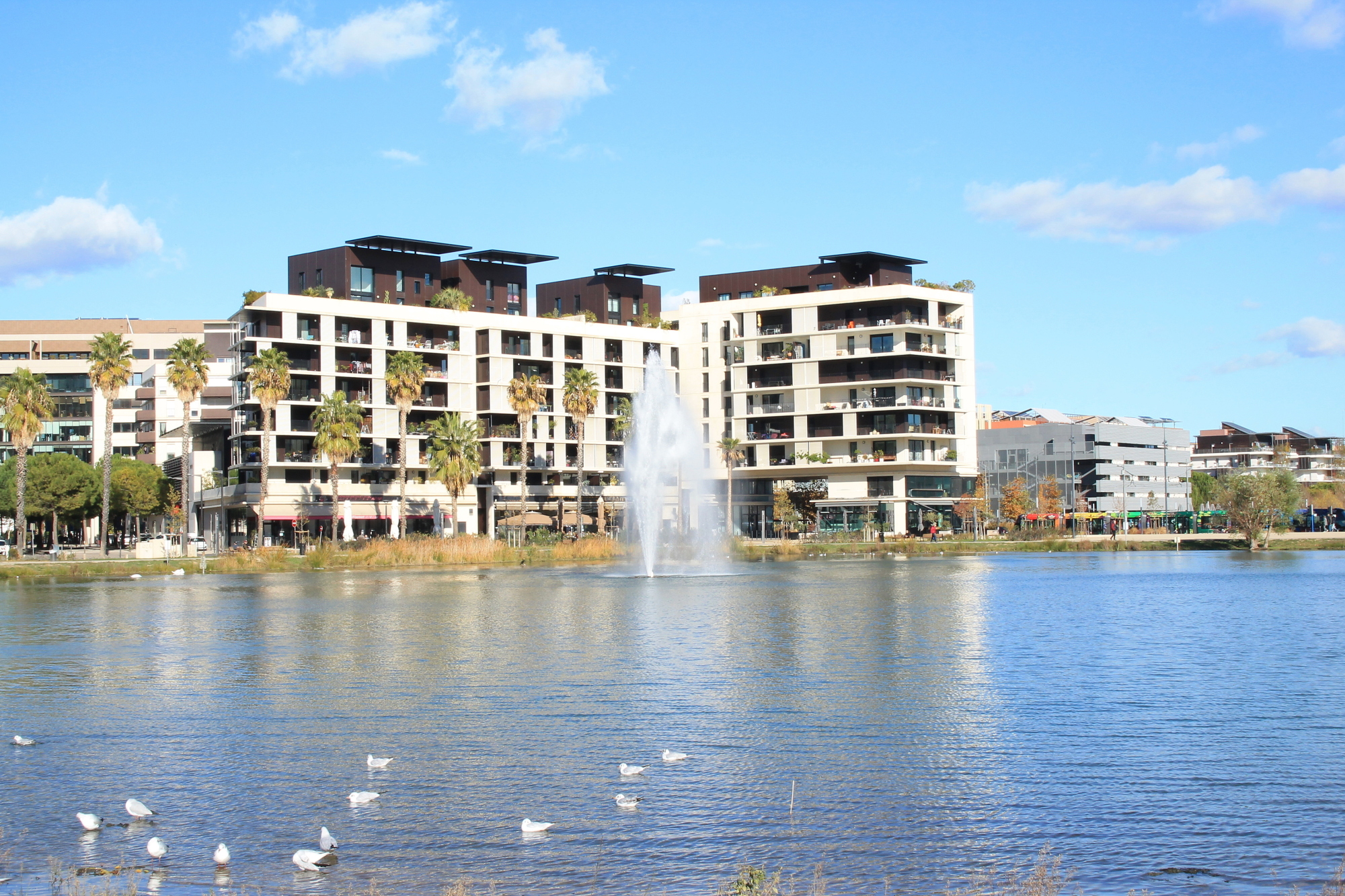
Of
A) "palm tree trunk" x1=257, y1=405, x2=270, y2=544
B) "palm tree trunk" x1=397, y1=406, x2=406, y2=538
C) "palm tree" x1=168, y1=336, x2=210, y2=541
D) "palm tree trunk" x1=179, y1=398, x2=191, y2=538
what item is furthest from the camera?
"palm tree trunk" x1=179, y1=398, x2=191, y2=538

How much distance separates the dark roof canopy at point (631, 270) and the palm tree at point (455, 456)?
38.0m

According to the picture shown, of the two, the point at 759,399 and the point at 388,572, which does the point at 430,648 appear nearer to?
the point at 388,572

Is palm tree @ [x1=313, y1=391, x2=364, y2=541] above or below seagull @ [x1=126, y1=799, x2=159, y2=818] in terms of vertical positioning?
above

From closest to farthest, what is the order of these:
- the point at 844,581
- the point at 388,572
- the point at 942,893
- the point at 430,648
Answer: the point at 942,893 → the point at 430,648 → the point at 844,581 → the point at 388,572

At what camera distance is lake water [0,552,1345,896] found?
16.6 m

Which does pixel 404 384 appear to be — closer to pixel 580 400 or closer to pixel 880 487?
pixel 580 400

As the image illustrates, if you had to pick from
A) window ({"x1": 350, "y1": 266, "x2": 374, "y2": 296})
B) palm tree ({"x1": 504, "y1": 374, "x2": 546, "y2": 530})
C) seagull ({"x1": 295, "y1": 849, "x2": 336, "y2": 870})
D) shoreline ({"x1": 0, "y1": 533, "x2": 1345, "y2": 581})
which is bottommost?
seagull ({"x1": 295, "y1": 849, "x2": 336, "y2": 870})

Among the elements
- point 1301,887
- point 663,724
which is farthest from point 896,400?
point 1301,887

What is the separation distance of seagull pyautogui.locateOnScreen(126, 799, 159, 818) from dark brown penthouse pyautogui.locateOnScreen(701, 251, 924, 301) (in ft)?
405

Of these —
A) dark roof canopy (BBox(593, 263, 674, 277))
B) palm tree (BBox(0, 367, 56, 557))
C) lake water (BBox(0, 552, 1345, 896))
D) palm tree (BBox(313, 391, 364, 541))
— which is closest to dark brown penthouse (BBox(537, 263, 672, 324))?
dark roof canopy (BBox(593, 263, 674, 277))

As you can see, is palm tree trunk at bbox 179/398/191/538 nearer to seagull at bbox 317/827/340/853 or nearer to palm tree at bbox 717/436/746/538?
palm tree at bbox 717/436/746/538

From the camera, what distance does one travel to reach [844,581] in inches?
2763

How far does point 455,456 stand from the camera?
366 feet

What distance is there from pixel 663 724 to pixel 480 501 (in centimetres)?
11200
